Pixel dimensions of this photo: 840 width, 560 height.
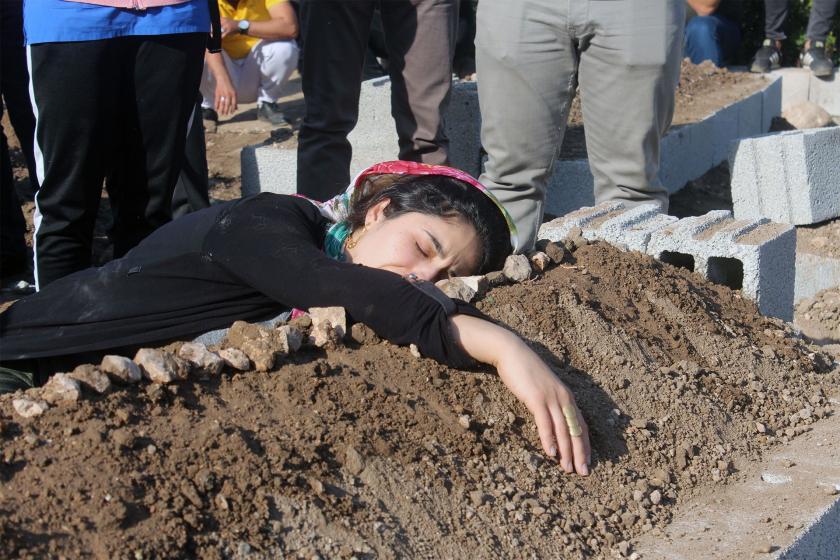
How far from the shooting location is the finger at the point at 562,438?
2.31 metres

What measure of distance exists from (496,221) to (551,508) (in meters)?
0.86

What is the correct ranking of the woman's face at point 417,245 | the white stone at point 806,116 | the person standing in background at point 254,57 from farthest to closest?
the white stone at point 806,116
the person standing in background at point 254,57
the woman's face at point 417,245

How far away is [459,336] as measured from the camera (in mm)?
2365

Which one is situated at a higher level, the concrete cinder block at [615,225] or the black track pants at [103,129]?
the black track pants at [103,129]

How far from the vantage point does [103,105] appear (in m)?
3.53

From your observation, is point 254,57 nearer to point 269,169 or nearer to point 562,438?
point 269,169

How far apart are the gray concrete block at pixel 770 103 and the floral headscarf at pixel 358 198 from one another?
5.49 meters

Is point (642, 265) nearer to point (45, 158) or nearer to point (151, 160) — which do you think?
point (151, 160)

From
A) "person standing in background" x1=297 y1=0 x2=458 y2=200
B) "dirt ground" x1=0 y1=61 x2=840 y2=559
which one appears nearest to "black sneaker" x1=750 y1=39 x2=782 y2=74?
"person standing in background" x1=297 y1=0 x2=458 y2=200

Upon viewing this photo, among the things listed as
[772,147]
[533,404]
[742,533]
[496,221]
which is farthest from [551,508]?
[772,147]

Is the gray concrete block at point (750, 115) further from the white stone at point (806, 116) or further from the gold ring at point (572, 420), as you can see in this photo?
the gold ring at point (572, 420)

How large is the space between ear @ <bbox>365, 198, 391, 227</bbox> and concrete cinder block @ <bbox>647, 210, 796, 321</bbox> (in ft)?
4.09

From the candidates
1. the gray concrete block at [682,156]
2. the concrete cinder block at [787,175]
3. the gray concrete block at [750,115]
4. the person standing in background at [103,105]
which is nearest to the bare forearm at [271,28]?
the gray concrete block at [682,156]

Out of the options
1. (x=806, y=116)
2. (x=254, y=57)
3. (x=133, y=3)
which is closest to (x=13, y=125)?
(x=133, y=3)
